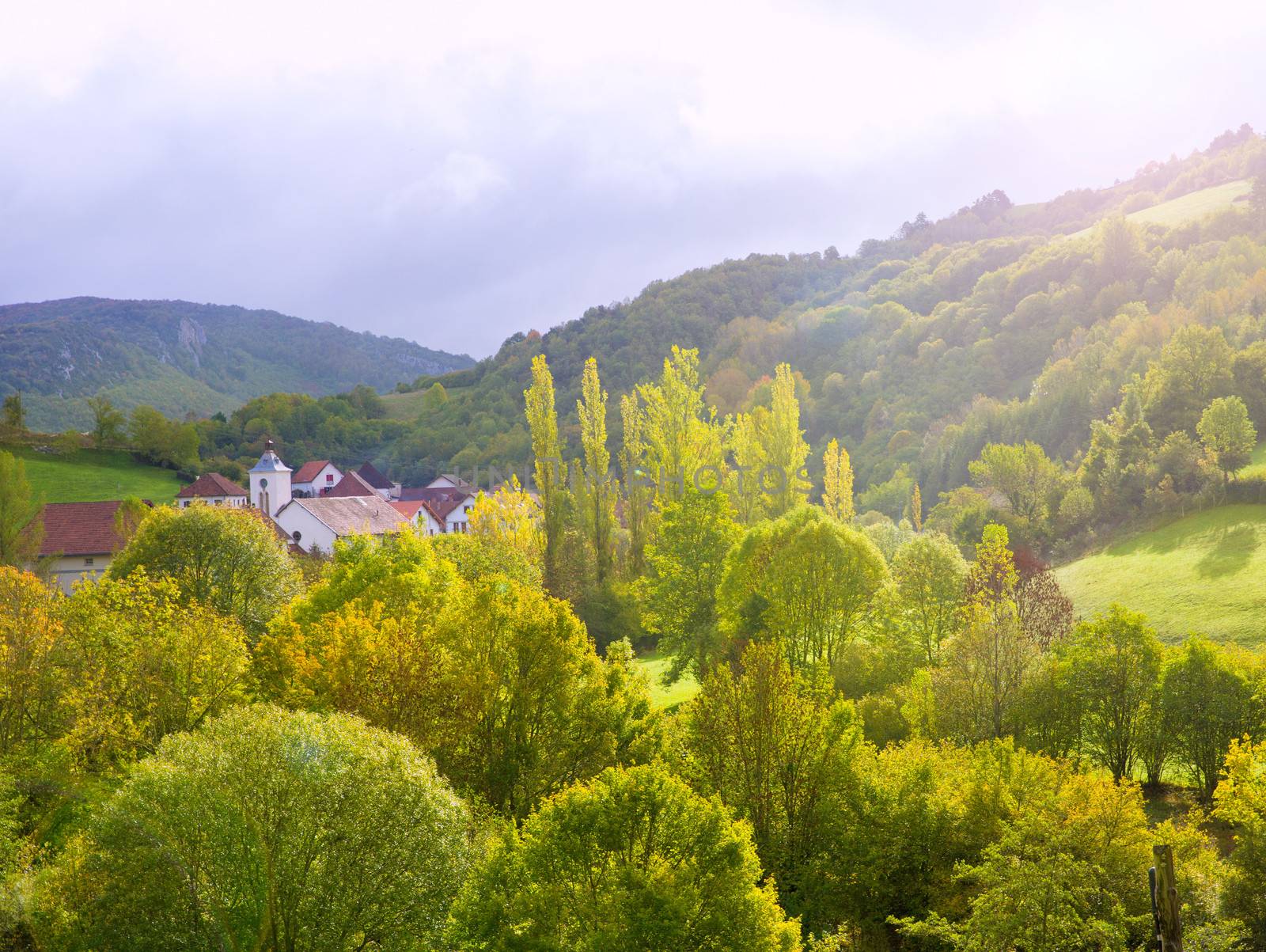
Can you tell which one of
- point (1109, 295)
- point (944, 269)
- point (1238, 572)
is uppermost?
point (944, 269)

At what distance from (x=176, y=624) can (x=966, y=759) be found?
24.2 m

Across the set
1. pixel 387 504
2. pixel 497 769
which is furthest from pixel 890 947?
pixel 387 504

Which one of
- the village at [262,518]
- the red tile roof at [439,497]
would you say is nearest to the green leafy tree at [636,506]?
the village at [262,518]

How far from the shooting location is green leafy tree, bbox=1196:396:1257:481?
52.8m

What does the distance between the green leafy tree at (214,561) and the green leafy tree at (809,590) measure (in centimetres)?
1907

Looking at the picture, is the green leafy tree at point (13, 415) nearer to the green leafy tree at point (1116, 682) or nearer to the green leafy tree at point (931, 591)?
the green leafy tree at point (931, 591)

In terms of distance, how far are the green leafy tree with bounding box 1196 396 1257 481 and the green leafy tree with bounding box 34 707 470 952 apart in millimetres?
50364

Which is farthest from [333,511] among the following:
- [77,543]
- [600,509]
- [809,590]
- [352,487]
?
[809,590]

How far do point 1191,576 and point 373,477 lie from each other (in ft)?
332

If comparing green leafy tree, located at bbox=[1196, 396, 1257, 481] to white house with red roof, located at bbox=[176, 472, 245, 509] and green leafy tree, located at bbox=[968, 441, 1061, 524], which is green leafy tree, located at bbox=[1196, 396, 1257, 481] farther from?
white house with red roof, located at bbox=[176, 472, 245, 509]

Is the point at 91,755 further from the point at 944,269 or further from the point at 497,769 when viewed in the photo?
the point at 944,269

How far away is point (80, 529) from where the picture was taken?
Result: 68.9 metres

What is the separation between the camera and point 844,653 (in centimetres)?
3847

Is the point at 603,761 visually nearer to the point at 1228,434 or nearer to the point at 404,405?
the point at 1228,434
